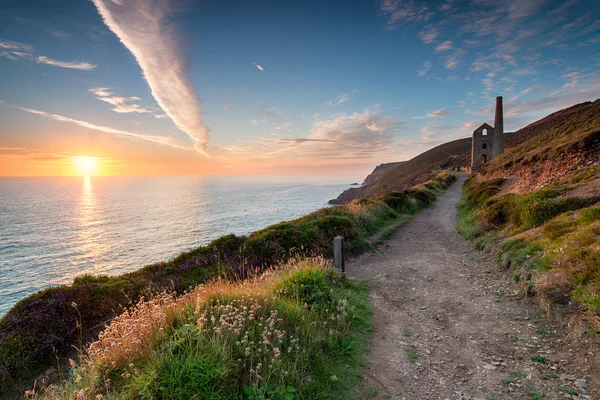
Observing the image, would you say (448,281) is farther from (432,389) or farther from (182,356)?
(182,356)

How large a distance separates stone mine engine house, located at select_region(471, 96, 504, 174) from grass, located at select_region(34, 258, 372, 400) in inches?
2428

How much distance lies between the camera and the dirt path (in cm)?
420

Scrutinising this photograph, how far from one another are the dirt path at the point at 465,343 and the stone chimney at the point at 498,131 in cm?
5728

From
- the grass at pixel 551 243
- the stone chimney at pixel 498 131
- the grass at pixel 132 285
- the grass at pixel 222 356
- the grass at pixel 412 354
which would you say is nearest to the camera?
the grass at pixel 222 356

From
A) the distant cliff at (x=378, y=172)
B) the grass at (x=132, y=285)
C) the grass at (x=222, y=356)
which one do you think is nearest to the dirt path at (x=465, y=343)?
the grass at (x=222, y=356)

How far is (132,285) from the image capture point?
1110cm

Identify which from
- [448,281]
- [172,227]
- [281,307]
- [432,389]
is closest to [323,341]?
[281,307]

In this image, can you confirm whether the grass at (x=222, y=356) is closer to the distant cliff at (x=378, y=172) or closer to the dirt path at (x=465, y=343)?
the dirt path at (x=465, y=343)

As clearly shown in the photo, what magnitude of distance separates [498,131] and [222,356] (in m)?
69.7

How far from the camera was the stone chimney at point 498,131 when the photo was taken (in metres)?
54.8

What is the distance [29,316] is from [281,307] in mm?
9683

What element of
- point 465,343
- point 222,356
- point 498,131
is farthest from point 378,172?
point 222,356

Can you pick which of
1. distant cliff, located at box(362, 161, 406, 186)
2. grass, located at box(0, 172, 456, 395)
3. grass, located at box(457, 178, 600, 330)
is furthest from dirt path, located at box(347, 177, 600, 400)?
distant cliff, located at box(362, 161, 406, 186)

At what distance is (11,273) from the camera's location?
24.5m
